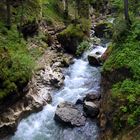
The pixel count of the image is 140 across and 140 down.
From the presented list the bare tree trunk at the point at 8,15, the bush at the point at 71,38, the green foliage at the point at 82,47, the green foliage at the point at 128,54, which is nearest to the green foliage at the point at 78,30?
the bush at the point at 71,38

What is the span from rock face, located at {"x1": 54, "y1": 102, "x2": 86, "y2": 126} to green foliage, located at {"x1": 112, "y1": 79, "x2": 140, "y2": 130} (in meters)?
3.64

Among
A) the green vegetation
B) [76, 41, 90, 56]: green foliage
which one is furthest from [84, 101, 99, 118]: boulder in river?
[76, 41, 90, 56]: green foliage

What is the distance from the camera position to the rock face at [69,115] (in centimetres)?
2166

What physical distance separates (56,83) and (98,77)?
3.72 metres

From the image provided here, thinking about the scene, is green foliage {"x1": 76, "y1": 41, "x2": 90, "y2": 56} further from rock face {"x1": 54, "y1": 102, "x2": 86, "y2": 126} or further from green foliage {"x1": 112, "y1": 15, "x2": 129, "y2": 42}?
rock face {"x1": 54, "y1": 102, "x2": 86, "y2": 126}

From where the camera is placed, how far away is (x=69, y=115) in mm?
22156

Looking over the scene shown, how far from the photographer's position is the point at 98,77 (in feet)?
91.9

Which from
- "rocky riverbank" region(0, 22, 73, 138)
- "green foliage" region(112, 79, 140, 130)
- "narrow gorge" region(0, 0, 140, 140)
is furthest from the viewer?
"rocky riverbank" region(0, 22, 73, 138)

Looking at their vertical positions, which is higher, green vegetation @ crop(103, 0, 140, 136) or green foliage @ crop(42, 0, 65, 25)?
green vegetation @ crop(103, 0, 140, 136)

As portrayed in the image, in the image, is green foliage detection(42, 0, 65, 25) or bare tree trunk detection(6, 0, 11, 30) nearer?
bare tree trunk detection(6, 0, 11, 30)

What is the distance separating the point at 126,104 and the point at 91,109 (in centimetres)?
438

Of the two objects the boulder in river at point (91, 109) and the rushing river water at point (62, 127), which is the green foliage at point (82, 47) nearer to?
the rushing river water at point (62, 127)

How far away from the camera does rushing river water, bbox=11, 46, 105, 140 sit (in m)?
20.9

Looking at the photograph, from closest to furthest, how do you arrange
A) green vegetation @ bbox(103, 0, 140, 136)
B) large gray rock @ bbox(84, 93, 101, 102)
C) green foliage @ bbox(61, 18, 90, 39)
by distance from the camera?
green vegetation @ bbox(103, 0, 140, 136)
large gray rock @ bbox(84, 93, 101, 102)
green foliage @ bbox(61, 18, 90, 39)
